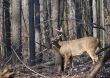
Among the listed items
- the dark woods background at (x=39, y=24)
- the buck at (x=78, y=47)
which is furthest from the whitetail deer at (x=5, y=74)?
the buck at (x=78, y=47)

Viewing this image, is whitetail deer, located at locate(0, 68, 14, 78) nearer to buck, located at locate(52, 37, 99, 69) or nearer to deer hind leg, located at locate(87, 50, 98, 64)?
buck, located at locate(52, 37, 99, 69)

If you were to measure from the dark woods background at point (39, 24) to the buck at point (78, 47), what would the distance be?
493 mm

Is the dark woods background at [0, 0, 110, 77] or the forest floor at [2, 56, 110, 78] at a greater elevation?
the dark woods background at [0, 0, 110, 77]

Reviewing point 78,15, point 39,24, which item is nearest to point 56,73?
point 39,24

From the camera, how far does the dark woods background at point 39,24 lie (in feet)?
50.3

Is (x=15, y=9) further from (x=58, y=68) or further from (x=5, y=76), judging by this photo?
(x=5, y=76)

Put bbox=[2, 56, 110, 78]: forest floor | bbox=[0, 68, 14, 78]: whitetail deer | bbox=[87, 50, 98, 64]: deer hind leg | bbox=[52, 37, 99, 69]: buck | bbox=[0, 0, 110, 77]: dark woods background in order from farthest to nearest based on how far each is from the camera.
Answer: bbox=[0, 0, 110, 77]: dark woods background → bbox=[52, 37, 99, 69]: buck → bbox=[87, 50, 98, 64]: deer hind leg → bbox=[2, 56, 110, 78]: forest floor → bbox=[0, 68, 14, 78]: whitetail deer

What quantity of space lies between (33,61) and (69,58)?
2.14 m

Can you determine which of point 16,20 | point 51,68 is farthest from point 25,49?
point 51,68

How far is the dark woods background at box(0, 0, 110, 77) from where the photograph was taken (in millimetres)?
15344

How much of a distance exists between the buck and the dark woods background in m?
0.49

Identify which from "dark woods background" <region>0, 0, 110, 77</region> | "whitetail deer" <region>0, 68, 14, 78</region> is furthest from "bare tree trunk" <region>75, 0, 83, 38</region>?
"whitetail deer" <region>0, 68, 14, 78</region>

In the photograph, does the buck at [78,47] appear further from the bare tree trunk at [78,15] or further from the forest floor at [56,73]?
the bare tree trunk at [78,15]

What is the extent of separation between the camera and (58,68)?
497 inches
